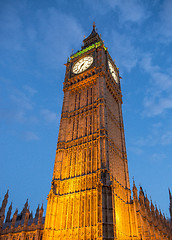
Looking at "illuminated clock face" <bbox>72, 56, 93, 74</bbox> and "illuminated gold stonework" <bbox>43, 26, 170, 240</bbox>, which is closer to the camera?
"illuminated gold stonework" <bbox>43, 26, 170, 240</bbox>

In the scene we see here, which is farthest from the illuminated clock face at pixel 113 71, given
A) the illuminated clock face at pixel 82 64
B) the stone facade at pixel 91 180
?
the illuminated clock face at pixel 82 64

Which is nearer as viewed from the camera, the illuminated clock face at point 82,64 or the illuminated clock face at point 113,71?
the illuminated clock face at point 82,64

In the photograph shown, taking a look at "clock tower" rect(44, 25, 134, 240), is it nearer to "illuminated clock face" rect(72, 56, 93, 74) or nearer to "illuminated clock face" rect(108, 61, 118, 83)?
"illuminated clock face" rect(72, 56, 93, 74)

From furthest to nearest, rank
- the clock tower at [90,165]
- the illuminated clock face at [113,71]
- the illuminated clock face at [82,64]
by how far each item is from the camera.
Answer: the illuminated clock face at [113,71] → the illuminated clock face at [82,64] → the clock tower at [90,165]

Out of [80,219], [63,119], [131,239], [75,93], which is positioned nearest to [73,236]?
[80,219]

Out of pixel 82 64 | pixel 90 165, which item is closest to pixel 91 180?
pixel 90 165

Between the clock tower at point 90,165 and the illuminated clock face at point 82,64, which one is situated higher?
the illuminated clock face at point 82,64

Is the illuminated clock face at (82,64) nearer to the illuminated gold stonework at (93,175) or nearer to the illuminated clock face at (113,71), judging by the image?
the illuminated gold stonework at (93,175)

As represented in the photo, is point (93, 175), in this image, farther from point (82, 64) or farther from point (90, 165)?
point (82, 64)

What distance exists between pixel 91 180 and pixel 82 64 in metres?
31.2

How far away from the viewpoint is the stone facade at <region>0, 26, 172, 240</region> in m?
30.1

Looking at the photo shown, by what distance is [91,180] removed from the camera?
33188mm

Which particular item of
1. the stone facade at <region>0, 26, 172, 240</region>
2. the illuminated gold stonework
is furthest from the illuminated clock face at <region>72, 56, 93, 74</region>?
the illuminated gold stonework

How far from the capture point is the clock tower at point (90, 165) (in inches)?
1178
